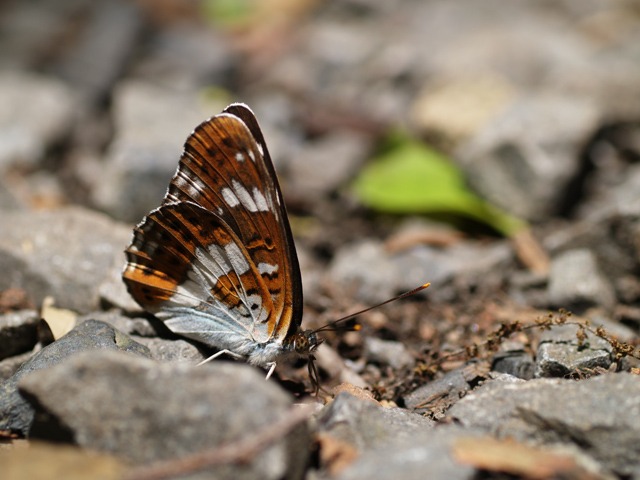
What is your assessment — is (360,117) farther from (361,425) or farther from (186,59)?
(361,425)

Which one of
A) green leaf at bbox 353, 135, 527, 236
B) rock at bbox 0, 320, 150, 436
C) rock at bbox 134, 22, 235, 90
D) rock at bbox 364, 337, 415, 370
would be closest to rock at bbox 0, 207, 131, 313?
rock at bbox 0, 320, 150, 436

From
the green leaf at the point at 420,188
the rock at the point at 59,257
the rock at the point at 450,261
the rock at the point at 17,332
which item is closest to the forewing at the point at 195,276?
the rock at the point at 59,257

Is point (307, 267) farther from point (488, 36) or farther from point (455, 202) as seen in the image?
point (488, 36)

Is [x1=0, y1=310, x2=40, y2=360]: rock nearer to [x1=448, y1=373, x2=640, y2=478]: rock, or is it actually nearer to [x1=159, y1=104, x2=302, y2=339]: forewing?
[x1=159, y1=104, x2=302, y2=339]: forewing

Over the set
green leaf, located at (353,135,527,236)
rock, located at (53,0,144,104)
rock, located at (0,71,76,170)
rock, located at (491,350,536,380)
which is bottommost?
rock, located at (491,350,536,380)

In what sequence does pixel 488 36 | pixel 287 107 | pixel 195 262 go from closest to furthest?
pixel 195 262 < pixel 287 107 < pixel 488 36

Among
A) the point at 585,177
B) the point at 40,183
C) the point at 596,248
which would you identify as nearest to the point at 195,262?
the point at 596,248

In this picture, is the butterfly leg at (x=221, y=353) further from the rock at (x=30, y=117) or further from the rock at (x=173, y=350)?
the rock at (x=30, y=117)

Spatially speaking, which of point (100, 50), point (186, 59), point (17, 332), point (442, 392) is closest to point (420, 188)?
point (442, 392)
